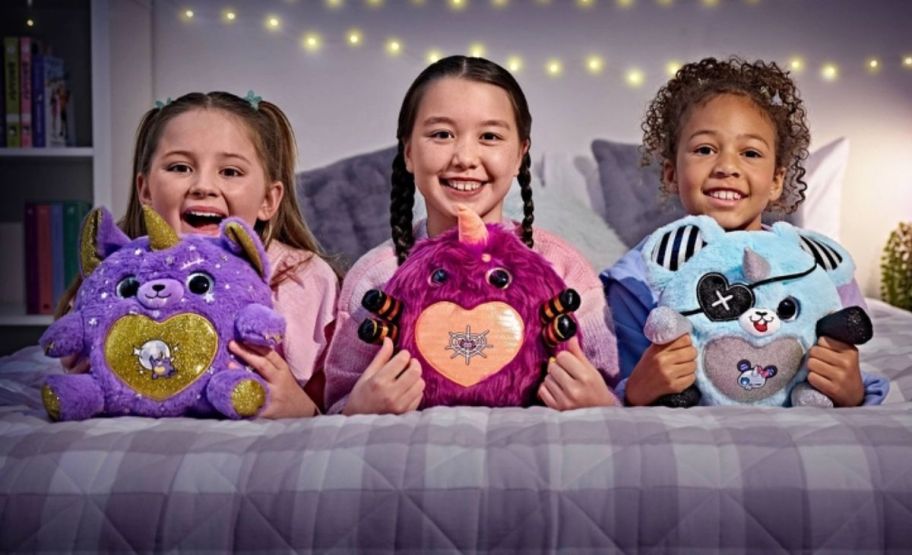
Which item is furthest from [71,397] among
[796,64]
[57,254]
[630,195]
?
[796,64]

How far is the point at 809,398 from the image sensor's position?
106cm

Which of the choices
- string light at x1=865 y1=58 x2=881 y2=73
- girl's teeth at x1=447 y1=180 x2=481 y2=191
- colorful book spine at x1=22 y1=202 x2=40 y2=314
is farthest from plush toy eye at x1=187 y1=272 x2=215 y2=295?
string light at x1=865 y1=58 x2=881 y2=73

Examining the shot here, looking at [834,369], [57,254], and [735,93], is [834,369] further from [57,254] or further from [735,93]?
[57,254]

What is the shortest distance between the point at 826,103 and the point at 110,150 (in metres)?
2.08

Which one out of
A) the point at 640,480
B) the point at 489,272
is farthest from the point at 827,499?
the point at 489,272

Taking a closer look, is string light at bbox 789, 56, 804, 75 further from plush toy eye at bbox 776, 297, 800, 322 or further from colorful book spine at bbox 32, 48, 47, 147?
colorful book spine at bbox 32, 48, 47, 147

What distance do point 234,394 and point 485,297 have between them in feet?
0.95

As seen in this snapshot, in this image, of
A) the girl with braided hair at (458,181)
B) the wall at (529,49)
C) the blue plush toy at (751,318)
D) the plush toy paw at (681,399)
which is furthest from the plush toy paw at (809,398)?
the wall at (529,49)

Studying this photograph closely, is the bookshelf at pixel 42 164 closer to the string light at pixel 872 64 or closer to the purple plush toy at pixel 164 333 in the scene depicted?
the purple plush toy at pixel 164 333

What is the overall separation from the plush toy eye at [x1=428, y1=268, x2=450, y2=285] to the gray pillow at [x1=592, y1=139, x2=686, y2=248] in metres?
1.23

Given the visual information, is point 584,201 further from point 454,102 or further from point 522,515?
point 522,515

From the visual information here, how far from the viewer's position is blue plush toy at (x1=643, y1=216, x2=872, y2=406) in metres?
1.07

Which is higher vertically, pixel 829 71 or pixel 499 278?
pixel 829 71

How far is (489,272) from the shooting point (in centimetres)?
108
